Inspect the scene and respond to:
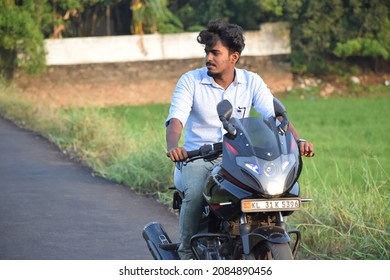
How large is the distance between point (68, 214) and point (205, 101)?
3717 millimetres

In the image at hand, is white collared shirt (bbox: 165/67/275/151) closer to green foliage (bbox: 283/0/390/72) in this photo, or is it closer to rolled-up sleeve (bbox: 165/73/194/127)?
rolled-up sleeve (bbox: 165/73/194/127)

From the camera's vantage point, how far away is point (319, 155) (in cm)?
1702

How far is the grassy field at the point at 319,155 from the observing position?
307 inches

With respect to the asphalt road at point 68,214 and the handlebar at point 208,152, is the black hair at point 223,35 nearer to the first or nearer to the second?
the handlebar at point 208,152

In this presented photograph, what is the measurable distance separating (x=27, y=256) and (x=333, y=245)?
2.17 meters

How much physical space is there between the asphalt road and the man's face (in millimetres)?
2110

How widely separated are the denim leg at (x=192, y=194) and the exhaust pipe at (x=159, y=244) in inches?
Answer: 13.3

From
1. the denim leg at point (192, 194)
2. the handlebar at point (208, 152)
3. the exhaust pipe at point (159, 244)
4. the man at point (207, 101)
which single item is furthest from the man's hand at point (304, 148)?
the exhaust pipe at point (159, 244)

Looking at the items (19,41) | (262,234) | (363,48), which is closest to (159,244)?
(262,234)

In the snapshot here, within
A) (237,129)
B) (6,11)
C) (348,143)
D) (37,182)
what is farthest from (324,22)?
(237,129)

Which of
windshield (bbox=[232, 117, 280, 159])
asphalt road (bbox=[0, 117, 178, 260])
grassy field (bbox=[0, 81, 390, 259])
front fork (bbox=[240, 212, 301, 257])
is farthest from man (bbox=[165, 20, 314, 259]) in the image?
asphalt road (bbox=[0, 117, 178, 260])

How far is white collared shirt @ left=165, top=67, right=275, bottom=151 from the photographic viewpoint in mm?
6289

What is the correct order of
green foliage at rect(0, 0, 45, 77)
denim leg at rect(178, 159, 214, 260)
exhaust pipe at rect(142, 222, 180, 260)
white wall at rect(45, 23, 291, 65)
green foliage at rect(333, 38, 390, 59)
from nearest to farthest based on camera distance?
denim leg at rect(178, 159, 214, 260), exhaust pipe at rect(142, 222, 180, 260), green foliage at rect(0, 0, 45, 77), white wall at rect(45, 23, 291, 65), green foliage at rect(333, 38, 390, 59)

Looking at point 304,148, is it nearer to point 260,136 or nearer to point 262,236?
point 260,136
